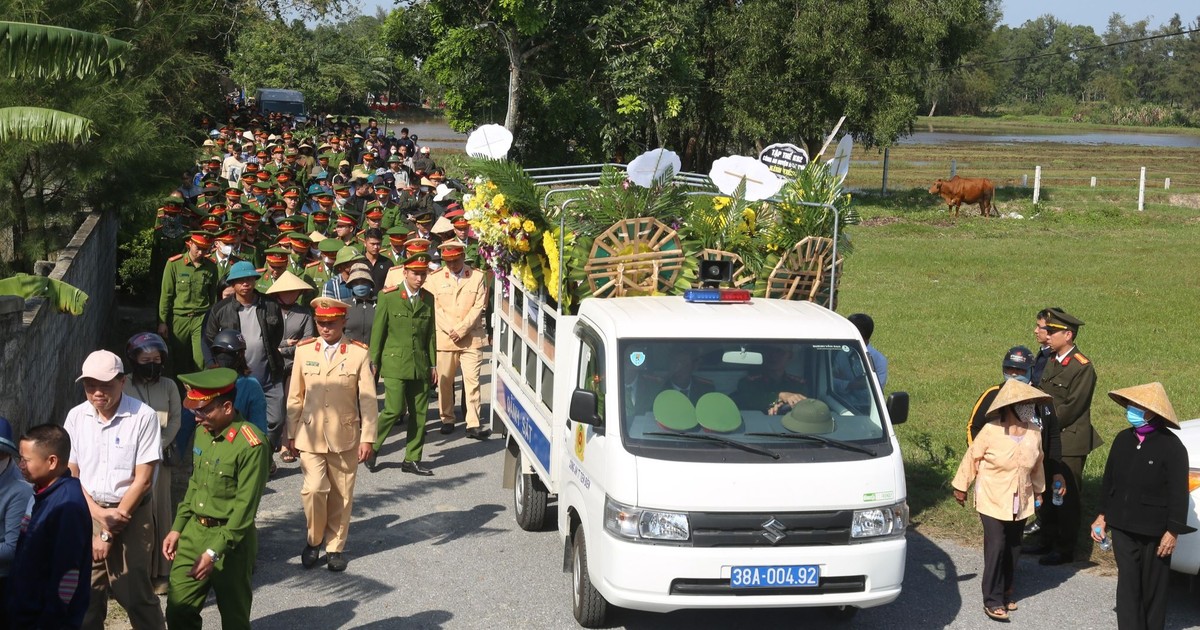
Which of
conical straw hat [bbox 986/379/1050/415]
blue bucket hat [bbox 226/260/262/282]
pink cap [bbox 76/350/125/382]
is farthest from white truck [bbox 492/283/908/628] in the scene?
blue bucket hat [bbox 226/260/262/282]

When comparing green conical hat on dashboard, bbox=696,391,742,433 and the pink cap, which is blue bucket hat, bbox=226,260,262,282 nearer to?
the pink cap

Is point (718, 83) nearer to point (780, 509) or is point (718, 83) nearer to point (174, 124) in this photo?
point (174, 124)

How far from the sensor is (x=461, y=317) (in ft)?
38.7

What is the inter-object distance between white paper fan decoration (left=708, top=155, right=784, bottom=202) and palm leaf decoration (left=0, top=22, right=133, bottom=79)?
13.4ft

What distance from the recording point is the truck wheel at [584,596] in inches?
275

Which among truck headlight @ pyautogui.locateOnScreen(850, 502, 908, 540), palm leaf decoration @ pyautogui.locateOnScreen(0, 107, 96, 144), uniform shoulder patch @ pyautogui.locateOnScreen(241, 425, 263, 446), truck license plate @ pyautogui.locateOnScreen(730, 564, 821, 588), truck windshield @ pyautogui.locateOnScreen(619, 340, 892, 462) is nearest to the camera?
uniform shoulder patch @ pyautogui.locateOnScreen(241, 425, 263, 446)

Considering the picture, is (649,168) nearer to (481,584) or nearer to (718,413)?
(718,413)

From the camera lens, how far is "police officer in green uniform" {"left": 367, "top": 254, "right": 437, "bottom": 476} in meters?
10.8

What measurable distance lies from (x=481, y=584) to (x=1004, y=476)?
3.31 m

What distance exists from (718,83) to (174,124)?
2454 centimetres

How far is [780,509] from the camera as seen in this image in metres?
6.36

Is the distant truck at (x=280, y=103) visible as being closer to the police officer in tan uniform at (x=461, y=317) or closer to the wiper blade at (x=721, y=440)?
the police officer in tan uniform at (x=461, y=317)

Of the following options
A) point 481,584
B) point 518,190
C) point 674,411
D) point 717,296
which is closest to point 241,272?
point 518,190

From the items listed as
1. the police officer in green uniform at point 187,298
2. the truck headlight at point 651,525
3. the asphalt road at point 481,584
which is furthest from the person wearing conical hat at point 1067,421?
the police officer in green uniform at point 187,298
